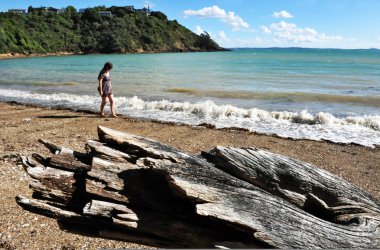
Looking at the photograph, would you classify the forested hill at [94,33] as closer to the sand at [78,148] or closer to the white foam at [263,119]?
the white foam at [263,119]

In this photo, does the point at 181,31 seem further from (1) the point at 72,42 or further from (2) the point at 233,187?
(2) the point at 233,187

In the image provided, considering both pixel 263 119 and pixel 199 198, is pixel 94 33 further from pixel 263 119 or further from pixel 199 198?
pixel 199 198

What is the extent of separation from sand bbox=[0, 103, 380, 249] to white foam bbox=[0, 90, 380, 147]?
3.57 feet

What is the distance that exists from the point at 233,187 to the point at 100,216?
1225mm

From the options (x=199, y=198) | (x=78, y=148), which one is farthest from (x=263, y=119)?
(x=199, y=198)

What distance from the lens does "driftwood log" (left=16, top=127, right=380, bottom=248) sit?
3.29 meters

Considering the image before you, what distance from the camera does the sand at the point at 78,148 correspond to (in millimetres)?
4879

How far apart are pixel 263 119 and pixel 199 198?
39.6 feet

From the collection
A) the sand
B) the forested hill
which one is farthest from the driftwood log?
the forested hill

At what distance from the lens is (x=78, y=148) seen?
9758 mm

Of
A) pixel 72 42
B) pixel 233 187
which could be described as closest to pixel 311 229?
pixel 233 187

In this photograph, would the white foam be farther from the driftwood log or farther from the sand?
the driftwood log

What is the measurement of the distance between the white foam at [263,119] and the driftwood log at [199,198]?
8568 mm

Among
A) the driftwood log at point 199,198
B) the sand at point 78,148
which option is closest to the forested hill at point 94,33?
the sand at point 78,148
